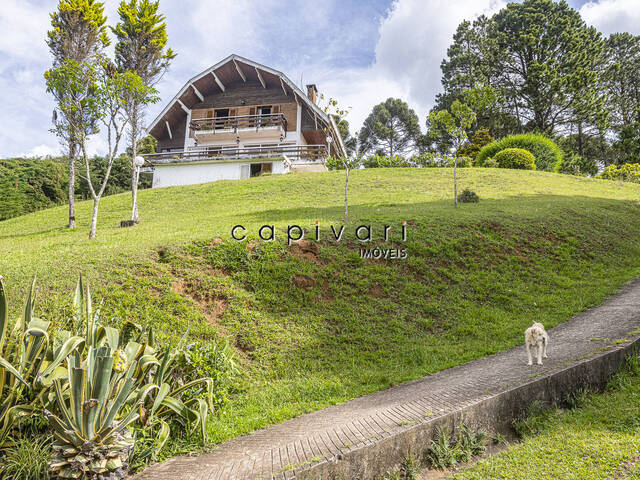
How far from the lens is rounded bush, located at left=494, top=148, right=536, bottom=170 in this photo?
24422mm

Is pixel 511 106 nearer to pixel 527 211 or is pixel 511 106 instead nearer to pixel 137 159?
pixel 527 211

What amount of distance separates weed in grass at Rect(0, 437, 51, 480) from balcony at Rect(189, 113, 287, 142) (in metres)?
26.7

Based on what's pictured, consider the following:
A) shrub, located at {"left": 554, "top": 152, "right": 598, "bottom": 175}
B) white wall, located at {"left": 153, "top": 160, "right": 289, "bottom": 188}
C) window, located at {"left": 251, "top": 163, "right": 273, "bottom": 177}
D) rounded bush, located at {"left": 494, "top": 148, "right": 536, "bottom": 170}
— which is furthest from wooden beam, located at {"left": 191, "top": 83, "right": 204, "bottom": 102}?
shrub, located at {"left": 554, "top": 152, "right": 598, "bottom": 175}

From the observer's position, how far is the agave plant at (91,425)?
9.16 ft

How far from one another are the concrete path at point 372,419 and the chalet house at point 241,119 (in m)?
21.7

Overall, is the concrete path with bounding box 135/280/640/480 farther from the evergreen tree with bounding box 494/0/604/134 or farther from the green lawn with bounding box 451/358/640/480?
the evergreen tree with bounding box 494/0/604/134

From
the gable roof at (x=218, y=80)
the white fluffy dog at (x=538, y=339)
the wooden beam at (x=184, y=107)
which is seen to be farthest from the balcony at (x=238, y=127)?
the white fluffy dog at (x=538, y=339)

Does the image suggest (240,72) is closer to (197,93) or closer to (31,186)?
(197,93)

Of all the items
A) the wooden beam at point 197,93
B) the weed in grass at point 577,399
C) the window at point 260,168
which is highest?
the wooden beam at point 197,93

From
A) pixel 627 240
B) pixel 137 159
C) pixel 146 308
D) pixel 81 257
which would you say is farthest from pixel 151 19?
pixel 627 240

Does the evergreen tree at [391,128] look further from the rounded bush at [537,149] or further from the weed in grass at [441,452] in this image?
the weed in grass at [441,452]

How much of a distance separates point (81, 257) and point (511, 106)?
1820 inches

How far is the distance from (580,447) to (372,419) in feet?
5.80

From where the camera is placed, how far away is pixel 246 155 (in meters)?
25.8
